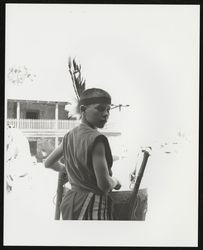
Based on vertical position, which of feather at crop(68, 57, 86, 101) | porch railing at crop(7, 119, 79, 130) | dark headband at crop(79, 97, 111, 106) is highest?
feather at crop(68, 57, 86, 101)

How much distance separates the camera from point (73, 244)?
111 centimetres

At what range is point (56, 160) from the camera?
1098mm

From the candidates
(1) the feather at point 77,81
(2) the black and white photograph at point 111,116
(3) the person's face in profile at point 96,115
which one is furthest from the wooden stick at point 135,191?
(1) the feather at point 77,81

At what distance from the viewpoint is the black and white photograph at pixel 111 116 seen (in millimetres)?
1097

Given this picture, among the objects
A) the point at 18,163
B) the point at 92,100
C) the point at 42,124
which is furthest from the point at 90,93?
the point at 18,163

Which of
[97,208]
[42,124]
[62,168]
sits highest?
[42,124]

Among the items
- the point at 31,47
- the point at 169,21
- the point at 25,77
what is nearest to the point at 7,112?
the point at 25,77

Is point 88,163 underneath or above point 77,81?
underneath

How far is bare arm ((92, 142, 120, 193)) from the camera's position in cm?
107

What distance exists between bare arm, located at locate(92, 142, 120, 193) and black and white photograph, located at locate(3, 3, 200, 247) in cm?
3

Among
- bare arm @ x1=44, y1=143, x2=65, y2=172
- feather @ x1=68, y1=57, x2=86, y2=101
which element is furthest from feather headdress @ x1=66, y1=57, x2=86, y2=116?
bare arm @ x1=44, y1=143, x2=65, y2=172

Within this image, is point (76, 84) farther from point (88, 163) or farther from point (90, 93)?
point (88, 163)

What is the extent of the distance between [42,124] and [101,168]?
242 millimetres

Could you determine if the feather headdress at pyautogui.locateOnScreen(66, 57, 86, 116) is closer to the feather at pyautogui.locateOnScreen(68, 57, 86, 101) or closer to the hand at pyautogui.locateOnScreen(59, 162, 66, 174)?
the feather at pyautogui.locateOnScreen(68, 57, 86, 101)
